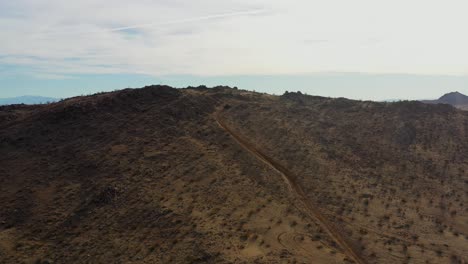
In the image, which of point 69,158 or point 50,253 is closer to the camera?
point 50,253

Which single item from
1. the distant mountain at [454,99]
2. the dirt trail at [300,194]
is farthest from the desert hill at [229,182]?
the distant mountain at [454,99]

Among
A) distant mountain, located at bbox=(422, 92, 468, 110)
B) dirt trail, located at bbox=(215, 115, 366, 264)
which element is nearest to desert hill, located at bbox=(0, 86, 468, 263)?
dirt trail, located at bbox=(215, 115, 366, 264)

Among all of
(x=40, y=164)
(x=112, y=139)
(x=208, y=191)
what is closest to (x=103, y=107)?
(x=112, y=139)

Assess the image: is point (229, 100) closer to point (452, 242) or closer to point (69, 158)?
point (69, 158)

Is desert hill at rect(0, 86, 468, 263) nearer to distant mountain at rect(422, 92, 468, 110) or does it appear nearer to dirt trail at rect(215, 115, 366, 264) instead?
dirt trail at rect(215, 115, 366, 264)

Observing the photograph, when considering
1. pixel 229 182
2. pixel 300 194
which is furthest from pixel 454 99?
pixel 229 182

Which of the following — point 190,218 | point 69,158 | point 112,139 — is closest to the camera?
point 190,218

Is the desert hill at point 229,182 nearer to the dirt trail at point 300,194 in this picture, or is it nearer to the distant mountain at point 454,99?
the dirt trail at point 300,194
